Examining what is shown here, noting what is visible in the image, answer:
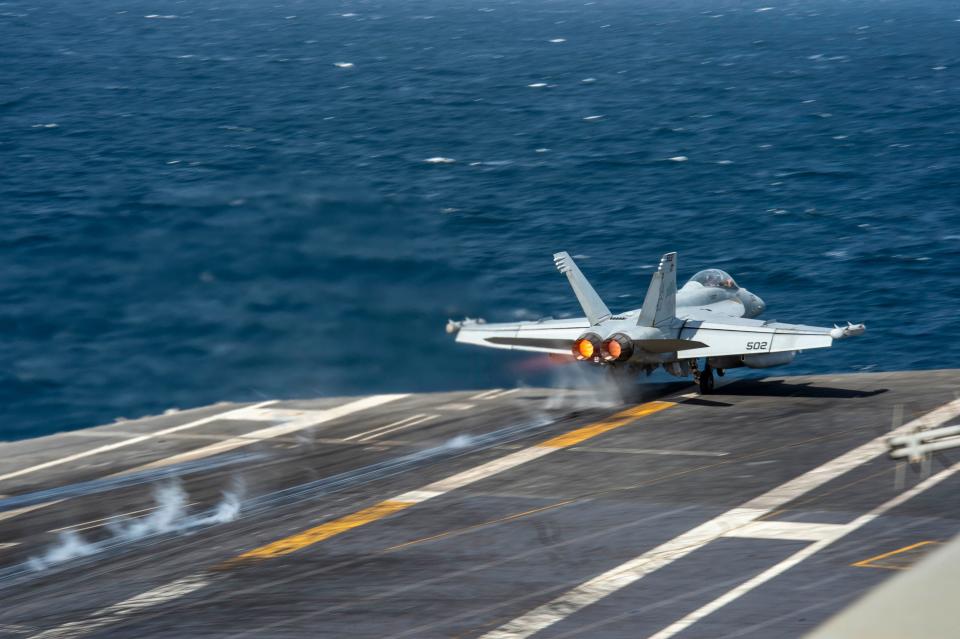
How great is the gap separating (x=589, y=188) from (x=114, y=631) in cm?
6640

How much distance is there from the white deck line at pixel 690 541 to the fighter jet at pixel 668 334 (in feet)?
16.4

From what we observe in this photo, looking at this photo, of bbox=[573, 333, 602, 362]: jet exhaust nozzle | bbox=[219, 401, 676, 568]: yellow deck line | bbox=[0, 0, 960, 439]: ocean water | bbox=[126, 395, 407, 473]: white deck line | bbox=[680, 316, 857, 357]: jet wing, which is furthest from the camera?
bbox=[0, 0, 960, 439]: ocean water

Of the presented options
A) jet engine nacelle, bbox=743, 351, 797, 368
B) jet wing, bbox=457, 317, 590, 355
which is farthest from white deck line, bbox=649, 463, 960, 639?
jet wing, bbox=457, 317, 590, 355

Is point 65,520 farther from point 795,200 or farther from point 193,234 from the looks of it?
point 795,200

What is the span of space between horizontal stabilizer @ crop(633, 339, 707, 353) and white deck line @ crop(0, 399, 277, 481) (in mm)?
16359

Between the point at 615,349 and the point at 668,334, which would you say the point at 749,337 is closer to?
the point at 668,334

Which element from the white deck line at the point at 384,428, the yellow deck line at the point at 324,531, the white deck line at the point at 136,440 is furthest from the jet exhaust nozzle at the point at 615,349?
the white deck line at the point at 136,440

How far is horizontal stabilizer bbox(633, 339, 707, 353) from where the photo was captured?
3906 cm

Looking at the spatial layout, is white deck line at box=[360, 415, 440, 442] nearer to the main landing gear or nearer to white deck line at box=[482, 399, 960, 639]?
the main landing gear

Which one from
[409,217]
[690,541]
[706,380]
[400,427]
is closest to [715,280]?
[706,380]

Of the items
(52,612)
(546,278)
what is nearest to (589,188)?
(546,278)

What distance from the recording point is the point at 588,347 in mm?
38719

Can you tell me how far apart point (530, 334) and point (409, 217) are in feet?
115

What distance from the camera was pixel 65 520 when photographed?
34.1 metres
